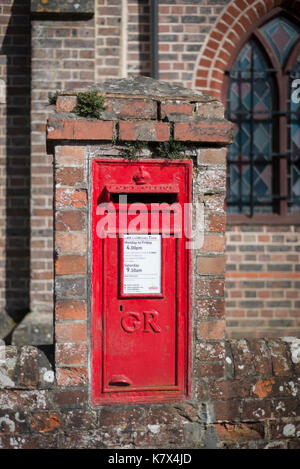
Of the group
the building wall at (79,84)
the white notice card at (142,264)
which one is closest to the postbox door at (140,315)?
the white notice card at (142,264)

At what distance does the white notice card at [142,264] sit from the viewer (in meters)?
2.20

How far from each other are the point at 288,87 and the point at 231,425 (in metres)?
3.94

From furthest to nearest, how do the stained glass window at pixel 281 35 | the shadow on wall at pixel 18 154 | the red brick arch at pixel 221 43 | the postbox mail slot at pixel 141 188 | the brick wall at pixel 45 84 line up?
the stained glass window at pixel 281 35, the shadow on wall at pixel 18 154, the red brick arch at pixel 221 43, the brick wall at pixel 45 84, the postbox mail slot at pixel 141 188

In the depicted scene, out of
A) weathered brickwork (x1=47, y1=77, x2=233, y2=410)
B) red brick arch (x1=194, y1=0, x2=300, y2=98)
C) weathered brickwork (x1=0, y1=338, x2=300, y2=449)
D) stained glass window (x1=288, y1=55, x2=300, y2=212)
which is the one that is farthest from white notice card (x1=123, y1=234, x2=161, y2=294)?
stained glass window (x1=288, y1=55, x2=300, y2=212)

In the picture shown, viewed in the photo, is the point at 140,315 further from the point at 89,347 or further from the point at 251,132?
the point at 251,132

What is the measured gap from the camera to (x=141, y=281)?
87.7 inches

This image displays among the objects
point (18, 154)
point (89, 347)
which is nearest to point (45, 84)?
point (18, 154)

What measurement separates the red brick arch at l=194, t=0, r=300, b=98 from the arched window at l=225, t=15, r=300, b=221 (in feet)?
0.58

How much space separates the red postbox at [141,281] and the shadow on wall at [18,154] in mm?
3015

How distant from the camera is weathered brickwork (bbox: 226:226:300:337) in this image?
493 centimetres

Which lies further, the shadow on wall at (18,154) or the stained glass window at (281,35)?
the stained glass window at (281,35)

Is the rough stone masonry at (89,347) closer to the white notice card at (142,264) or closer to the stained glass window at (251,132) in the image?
the white notice card at (142,264)
